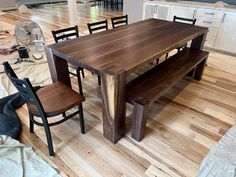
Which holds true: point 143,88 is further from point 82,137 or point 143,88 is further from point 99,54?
point 82,137

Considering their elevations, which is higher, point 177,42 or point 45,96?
point 177,42

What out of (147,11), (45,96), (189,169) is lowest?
(189,169)

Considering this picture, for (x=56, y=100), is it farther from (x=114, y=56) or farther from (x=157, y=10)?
(x=157, y=10)

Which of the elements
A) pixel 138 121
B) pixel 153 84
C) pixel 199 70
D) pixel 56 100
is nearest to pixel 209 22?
pixel 199 70

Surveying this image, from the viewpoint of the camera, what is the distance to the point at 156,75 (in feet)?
6.66

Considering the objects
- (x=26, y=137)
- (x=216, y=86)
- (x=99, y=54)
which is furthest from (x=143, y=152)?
(x=216, y=86)

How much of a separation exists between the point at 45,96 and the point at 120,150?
84 cm

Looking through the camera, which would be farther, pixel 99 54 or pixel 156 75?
pixel 156 75

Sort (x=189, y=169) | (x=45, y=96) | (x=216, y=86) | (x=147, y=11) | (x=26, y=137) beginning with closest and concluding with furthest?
(x=189, y=169)
(x=45, y=96)
(x=26, y=137)
(x=216, y=86)
(x=147, y=11)

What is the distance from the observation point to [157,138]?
1.80m

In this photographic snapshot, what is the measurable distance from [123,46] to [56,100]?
846 mm

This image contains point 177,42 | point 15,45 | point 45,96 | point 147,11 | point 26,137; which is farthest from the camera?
point 147,11

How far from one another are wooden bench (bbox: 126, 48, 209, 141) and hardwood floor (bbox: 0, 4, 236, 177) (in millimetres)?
227

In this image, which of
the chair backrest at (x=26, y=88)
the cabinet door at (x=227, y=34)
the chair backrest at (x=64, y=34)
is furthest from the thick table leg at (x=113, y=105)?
the cabinet door at (x=227, y=34)
